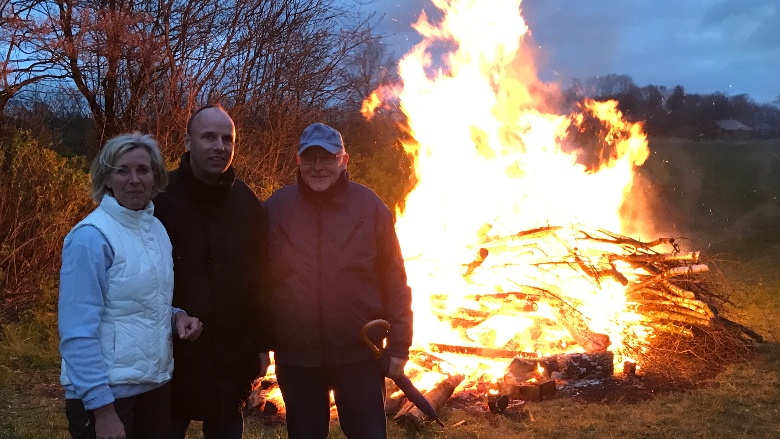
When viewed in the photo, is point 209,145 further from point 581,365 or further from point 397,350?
point 581,365

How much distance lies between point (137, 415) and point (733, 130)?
36966 mm

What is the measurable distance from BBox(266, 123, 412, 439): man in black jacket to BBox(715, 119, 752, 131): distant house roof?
34816 mm

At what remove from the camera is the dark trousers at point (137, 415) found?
89.7 inches

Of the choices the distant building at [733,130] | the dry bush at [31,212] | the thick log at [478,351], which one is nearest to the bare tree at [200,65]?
the dry bush at [31,212]

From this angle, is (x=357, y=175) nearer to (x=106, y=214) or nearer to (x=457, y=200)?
(x=457, y=200)

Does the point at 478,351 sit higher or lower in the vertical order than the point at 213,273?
lower

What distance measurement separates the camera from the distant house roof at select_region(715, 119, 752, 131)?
3278 cm

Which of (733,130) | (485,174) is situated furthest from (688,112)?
(485,174)

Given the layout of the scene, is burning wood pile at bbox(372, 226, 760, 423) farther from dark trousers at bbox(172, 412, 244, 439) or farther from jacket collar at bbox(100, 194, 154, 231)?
jacket collar at bbox(100, 194, 154, 231)

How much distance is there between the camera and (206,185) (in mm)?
2750

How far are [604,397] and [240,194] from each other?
152 inches

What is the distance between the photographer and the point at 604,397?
17.3ft

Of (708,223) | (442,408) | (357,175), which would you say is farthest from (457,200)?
(708,223)

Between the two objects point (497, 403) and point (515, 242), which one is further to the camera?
point (515, 242)
